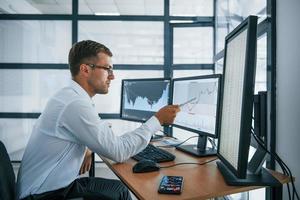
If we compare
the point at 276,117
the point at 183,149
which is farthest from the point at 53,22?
the point at 276,117

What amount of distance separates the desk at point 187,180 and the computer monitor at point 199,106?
17cm

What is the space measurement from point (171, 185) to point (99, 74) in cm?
79

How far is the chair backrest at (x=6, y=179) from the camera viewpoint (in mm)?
1139

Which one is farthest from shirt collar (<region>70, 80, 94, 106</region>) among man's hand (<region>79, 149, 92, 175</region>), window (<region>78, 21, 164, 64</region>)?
window (<region>78, 21, 164, 64</region>)

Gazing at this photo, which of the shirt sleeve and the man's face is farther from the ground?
the man's face

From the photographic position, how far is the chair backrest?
114cm

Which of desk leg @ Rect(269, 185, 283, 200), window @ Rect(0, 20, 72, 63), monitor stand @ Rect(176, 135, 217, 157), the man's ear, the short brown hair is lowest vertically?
desk leg @ Rect(269, 185, 283, 200)

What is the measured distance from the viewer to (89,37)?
3.93m

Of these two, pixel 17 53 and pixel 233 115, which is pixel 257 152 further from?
pixel 17 53

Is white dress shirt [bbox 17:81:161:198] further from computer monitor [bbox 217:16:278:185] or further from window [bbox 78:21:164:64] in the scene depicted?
window [bbox 78:21:164:64]

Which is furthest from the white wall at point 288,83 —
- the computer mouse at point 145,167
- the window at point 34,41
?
the window at point 34,41

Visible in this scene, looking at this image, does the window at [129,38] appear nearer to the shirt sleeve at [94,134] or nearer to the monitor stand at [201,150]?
the monitor stand at [201,150]

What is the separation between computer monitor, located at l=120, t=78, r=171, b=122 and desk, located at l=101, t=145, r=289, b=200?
2.36ft

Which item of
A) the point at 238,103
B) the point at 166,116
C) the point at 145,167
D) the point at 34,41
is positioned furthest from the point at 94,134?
the point at 34,41
